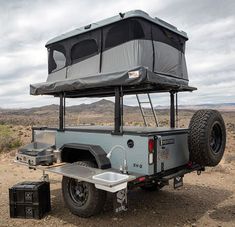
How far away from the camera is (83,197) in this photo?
17.1 ft

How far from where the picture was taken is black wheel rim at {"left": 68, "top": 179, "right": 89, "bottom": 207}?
5.14 metres

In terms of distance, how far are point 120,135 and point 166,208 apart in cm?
191

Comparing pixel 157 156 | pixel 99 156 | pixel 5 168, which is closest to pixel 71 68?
pixel 99 156

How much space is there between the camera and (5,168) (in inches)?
404

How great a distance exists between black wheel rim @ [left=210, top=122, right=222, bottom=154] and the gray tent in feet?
3.62

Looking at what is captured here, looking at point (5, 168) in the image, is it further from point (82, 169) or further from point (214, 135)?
point (214, 135)

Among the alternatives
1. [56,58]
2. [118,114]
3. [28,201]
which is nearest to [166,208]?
[118,114]

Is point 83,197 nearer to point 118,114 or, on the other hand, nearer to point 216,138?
point 118,114

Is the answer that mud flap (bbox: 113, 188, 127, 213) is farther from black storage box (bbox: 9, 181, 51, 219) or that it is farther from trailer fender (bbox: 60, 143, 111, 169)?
black storage box (bbox: 9, 181, 51, 219)

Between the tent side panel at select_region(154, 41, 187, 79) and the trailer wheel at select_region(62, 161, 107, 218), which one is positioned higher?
the tent side panel at select_region(154, 41, 187, 79)

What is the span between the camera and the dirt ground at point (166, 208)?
16.8 ft

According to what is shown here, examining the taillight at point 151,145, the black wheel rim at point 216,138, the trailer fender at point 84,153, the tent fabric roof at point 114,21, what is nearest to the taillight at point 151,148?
the taillight at point 151,145

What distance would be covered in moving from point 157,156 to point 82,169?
4.23 ft

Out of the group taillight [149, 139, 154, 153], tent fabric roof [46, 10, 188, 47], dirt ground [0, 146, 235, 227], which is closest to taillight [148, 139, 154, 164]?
taillight [149, 139, 154, 153]
